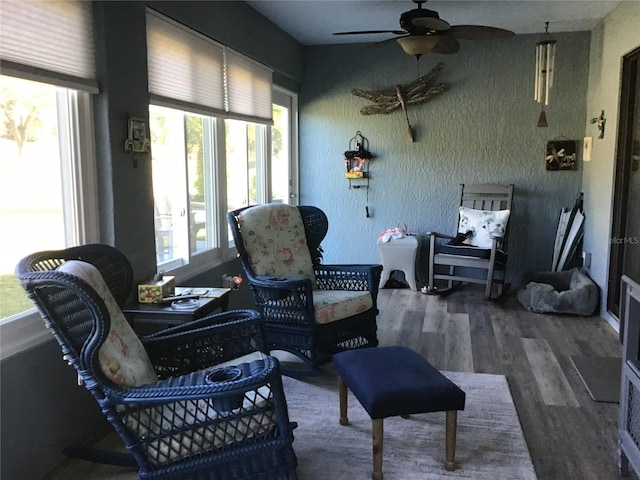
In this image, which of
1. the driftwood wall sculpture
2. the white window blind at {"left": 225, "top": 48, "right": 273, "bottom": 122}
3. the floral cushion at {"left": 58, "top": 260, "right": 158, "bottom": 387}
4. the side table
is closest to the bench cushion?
the side table

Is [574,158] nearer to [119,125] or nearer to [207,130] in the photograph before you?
[207,130]

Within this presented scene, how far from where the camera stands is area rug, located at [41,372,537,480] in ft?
7.27

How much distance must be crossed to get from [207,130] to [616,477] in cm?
299

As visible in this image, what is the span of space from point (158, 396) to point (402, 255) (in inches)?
146

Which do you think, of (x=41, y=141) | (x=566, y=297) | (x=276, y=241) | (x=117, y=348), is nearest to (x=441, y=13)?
(x=276, y=241)

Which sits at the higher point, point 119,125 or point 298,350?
point 119,125

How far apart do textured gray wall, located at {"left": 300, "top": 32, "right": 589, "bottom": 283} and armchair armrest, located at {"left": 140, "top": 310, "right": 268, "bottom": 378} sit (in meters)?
3.40

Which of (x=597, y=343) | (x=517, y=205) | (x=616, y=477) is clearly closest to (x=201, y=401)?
(x=616, y=477)

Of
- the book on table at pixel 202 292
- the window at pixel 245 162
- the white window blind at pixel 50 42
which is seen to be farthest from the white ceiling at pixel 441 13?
the book on table at pixel 202 292

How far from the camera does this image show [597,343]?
3.72m

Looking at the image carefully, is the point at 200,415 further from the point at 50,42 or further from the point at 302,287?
the point at 50,42

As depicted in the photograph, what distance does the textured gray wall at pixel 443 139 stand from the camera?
16.7ft

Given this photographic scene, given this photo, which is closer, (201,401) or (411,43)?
(201,401)

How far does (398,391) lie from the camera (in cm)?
207
